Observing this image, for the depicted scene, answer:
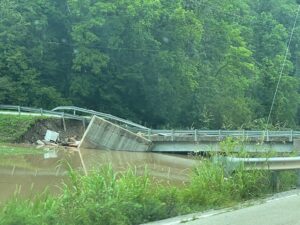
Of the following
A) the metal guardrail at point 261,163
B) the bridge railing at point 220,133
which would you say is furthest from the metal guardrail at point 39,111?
the metal guardrail at point 261,163

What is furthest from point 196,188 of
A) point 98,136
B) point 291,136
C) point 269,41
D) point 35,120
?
point 269,41

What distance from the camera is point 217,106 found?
2437 inches

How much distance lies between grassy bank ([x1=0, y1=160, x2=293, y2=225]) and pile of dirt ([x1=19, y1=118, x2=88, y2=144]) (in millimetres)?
33752

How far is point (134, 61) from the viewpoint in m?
59.3

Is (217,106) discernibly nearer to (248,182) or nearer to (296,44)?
(296,44)

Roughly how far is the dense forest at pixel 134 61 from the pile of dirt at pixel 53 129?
8.36 m

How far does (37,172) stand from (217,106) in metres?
38.6

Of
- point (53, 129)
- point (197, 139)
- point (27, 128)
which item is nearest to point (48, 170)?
point (197, 139)

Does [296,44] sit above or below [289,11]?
below

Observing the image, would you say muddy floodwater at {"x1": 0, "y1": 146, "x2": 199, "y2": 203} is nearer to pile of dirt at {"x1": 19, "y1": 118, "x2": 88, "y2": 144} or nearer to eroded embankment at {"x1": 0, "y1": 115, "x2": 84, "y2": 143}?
eroded embankment at {"x1": 0, "y1": 115, "x2": 84, "y2": 143}

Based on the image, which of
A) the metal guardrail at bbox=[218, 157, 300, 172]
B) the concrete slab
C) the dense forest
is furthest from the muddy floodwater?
the dense forest

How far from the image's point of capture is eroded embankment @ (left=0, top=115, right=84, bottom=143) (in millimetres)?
44000

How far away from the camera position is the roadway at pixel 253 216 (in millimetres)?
9383

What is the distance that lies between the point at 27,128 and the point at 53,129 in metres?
2.70
